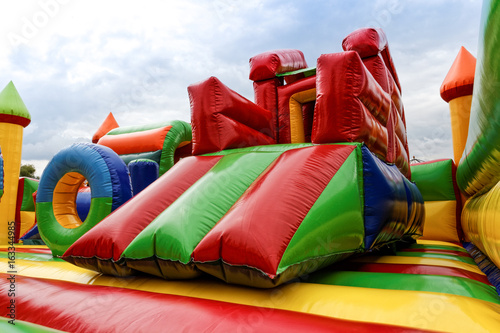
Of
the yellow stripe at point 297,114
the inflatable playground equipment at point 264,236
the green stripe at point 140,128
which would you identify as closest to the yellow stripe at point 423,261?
the inflatable playground equipment at point 264,236

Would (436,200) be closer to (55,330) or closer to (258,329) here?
(258,329)

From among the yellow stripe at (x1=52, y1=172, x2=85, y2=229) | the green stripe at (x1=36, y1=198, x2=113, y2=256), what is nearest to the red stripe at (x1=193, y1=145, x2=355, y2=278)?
the green stripe at (x1=36, y1=198, x2=113, y2=256)

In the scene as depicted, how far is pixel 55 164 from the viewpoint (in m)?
2.22

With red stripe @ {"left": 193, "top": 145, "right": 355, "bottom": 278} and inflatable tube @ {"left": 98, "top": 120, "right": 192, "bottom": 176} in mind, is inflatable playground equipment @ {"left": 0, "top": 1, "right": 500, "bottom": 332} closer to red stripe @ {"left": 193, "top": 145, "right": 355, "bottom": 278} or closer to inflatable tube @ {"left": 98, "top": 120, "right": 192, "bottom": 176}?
red stripe @ {"left": 193, "top": 145, "right": 355, "bottom": 278}

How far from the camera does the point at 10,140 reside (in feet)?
11.7

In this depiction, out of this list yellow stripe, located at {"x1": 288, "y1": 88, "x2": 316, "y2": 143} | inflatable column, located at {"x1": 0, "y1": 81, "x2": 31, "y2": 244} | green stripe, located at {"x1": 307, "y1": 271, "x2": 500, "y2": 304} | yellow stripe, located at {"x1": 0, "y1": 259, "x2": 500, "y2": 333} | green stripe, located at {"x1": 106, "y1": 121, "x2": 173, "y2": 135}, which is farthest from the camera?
green stripe, located at {"x1": 106, "y1": 121, "x2": 173, "y2": 135}

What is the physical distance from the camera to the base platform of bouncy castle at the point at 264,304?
78 centimetres

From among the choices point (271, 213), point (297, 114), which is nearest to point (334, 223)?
point (271, 213)

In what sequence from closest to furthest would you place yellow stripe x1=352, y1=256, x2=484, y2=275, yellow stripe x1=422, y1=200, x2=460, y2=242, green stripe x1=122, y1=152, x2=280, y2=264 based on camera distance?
green stripe x1=122, y1=152, x2=280, y2=264 → yellow stripe x1=352, y1=256, x2=484, y2=275 → yellow stripe x1=422, y1=200, x2=460, y2=242

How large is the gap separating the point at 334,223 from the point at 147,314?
2.19 ft

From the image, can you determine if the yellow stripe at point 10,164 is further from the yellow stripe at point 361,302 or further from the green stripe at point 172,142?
the yellow stripe at point 361,302

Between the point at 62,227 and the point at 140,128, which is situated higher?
the point at 140,128

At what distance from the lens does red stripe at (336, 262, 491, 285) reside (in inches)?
49.0

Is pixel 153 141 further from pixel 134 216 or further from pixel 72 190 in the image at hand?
pixel 134 216
